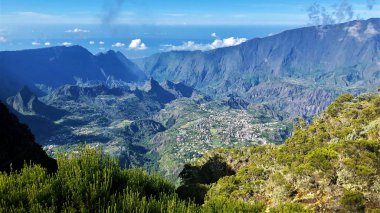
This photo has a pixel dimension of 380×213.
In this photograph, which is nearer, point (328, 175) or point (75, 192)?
point (75, 192)

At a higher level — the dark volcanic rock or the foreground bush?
the foreground bush

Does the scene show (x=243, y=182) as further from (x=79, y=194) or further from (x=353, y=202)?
(x=79, y=194)

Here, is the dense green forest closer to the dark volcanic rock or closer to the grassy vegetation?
the grassy vegetation

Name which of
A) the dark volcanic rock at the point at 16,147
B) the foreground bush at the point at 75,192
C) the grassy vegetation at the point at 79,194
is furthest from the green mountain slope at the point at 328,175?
the dark volcanic rock at the point at 16,147

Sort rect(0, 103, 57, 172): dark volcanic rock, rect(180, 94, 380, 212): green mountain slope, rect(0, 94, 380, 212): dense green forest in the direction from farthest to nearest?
rect(0, 103, 57, 172): dark volcanic rock, rect(180, 94, 380, 212): green mountain slope, rect(0, 94, 380, 212): dense green forest

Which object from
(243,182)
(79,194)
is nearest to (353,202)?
(79,194)

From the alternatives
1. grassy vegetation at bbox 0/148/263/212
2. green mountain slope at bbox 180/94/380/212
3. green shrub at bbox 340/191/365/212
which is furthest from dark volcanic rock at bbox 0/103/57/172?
green shrub at bbox 340/191/365/212

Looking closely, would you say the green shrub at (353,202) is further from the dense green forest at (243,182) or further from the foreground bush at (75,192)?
the foreground bush at (75,192)
